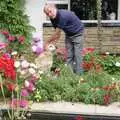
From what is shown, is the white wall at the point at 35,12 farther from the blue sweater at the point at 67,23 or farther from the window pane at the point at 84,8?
the blue sweater at the point at 67,23

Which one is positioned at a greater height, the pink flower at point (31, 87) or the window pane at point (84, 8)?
the window pane at point (84, 8)

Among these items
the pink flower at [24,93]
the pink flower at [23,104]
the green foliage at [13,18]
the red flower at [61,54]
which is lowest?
the pink flower at [23,104]

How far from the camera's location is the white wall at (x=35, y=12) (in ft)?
40.5

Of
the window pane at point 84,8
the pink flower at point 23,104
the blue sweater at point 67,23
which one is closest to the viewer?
the pink flower at point 23,104

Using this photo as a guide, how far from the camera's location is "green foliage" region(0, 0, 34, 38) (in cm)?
1186

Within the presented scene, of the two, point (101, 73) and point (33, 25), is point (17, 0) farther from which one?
point (101, 73)

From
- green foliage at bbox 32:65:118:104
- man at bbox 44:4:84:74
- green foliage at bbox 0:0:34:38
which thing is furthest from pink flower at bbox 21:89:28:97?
green foliage at bbox 0:0:34:38

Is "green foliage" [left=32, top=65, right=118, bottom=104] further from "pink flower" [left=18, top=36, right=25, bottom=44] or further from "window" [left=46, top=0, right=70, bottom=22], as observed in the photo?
"window" [left=46, top=0, right=70, bottom=22]

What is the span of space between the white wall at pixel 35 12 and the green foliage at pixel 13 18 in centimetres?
30

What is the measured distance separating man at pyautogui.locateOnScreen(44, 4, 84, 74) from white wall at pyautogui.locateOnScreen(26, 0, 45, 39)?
2669mm

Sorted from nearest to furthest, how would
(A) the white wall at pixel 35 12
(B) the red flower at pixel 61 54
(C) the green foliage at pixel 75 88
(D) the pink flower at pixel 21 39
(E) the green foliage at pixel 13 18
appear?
1. (C) the green foliage at pixel 75 88
2. (B) the red flower at pixel 61 54
3. (D) the pink flower at pixel 21 39
4. (E) the green foliage at pixel 13 18
5. (A) the white wall at pixel 35 12

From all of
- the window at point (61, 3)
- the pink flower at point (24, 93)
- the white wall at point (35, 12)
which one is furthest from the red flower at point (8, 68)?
the window at point (61, 3)

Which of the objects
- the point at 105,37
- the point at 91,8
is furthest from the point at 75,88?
the point at 91,8

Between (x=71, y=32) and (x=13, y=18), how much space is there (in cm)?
265
